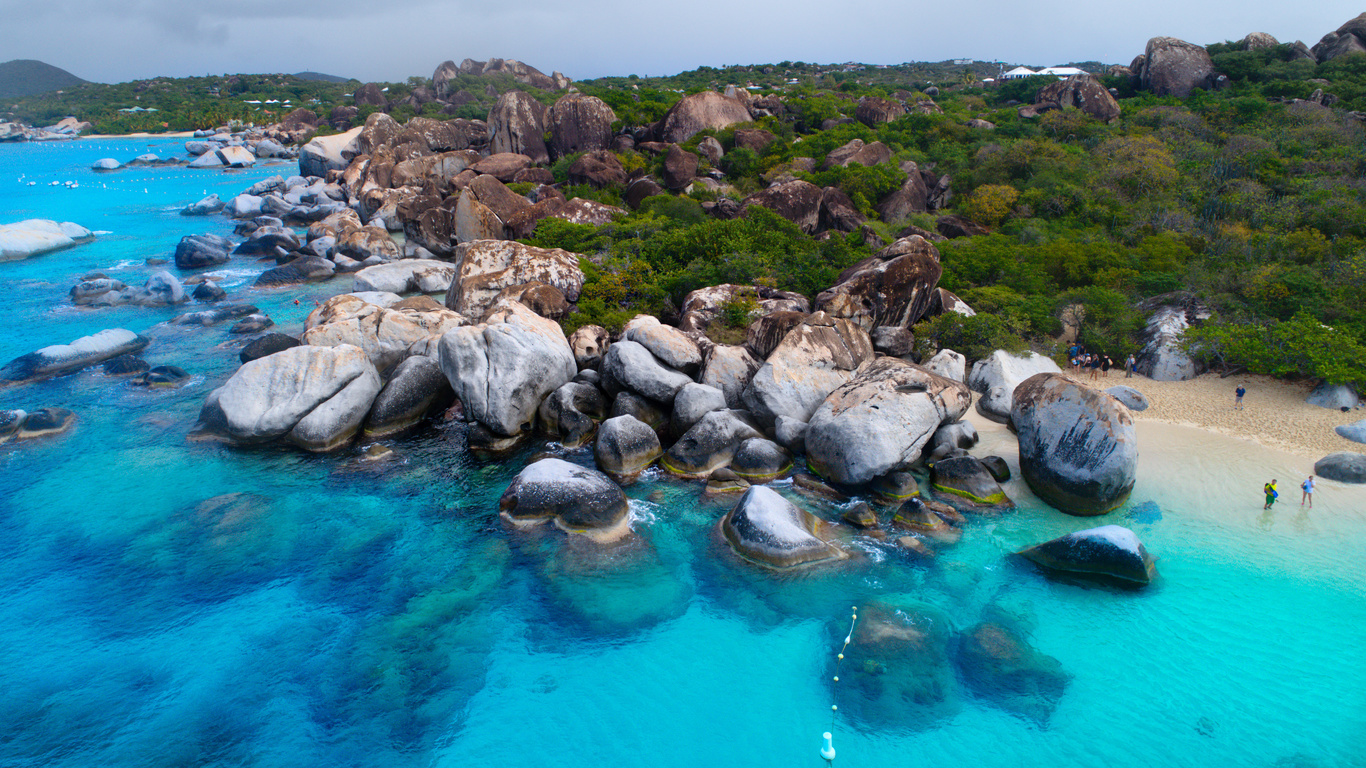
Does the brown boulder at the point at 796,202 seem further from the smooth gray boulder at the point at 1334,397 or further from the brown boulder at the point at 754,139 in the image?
the smooth gray boulder at the point at 1334,397

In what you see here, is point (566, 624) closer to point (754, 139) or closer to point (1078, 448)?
point (1078, 448)

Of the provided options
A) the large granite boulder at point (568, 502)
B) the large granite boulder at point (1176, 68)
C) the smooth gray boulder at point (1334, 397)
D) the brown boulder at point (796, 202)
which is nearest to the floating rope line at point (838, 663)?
the large granite boulder at point (568, 502)

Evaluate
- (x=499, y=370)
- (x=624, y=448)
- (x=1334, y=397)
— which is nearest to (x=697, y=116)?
(x=499, y=370)

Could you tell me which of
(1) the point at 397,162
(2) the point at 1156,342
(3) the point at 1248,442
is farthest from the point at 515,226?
(3) the point at 1248,442

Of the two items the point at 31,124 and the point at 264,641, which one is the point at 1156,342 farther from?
the point at 31,124

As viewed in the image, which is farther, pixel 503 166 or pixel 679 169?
pixel 503 166

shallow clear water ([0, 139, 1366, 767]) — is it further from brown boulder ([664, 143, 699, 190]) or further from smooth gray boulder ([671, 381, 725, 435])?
brown boulder ([664, 143, 699, 190])
